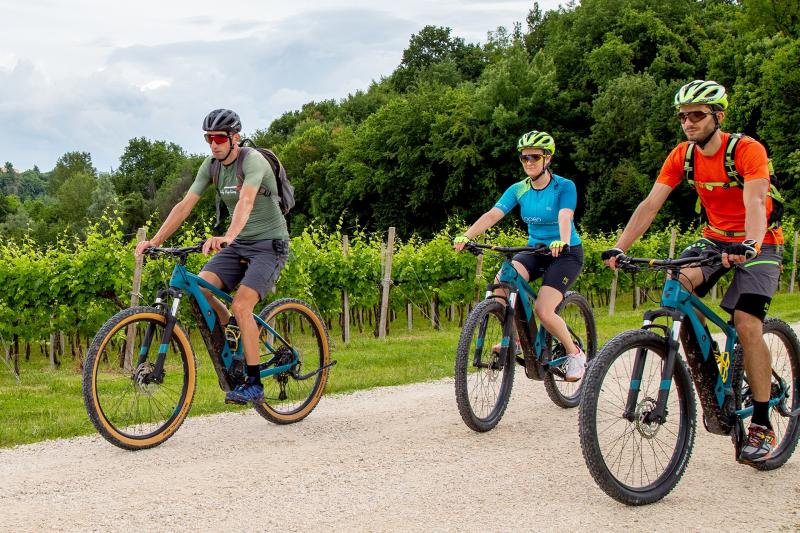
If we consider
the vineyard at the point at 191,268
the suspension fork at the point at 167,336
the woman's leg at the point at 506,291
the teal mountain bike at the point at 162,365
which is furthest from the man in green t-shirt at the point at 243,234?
the vineyard at the point at 191,268

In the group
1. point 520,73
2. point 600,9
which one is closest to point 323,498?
point 520,73

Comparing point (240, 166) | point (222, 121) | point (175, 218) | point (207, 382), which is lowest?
point (207, 382)

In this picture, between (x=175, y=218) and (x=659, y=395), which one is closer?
(x=659, y=395)

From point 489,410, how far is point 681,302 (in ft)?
6.44

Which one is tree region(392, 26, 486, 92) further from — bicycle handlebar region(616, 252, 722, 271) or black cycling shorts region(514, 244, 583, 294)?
bicycle handlebar region(616, 252, 722, 271)

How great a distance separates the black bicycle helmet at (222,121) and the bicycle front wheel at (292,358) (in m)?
1.35

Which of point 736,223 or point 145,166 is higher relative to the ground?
point 145,166

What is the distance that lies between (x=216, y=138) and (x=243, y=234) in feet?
2.29

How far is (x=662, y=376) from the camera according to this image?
469cm

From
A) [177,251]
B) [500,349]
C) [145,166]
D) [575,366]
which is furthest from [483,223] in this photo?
[145,166]

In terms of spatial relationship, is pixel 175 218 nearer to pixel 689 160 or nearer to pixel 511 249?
pixel 511 249

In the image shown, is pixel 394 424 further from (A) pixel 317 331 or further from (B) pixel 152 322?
(B) pixel 152 322

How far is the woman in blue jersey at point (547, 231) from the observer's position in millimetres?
6605

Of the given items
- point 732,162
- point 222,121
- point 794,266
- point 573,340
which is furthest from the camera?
point 794,266
